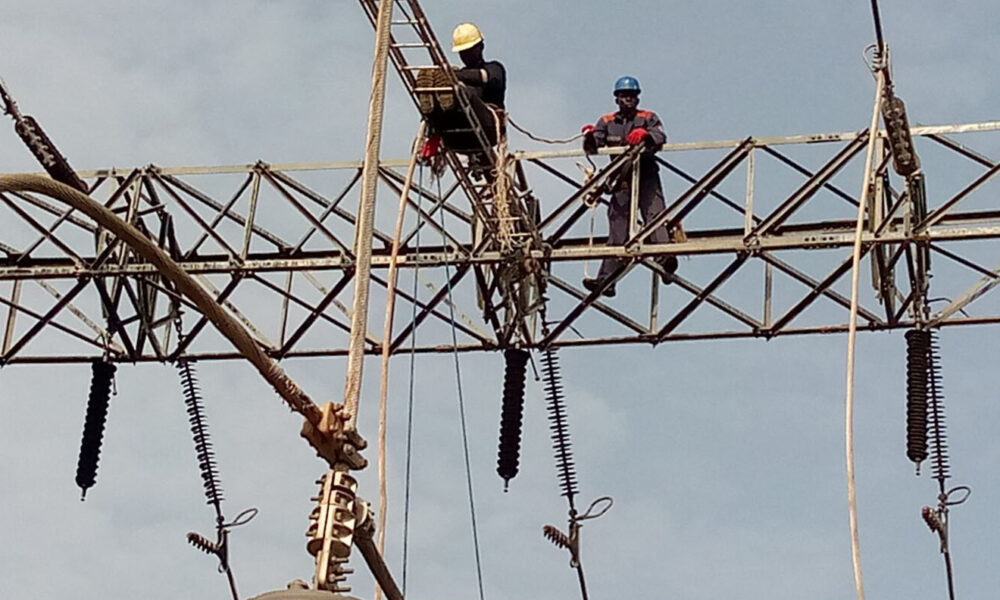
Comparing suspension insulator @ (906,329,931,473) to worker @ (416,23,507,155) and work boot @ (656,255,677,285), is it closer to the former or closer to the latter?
work boot @ (656,255,677,285)

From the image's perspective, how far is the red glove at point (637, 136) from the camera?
1498 centimetres

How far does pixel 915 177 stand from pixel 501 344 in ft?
11.7

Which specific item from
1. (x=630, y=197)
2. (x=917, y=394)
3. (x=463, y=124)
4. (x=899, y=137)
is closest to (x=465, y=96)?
(x=463, y=124)

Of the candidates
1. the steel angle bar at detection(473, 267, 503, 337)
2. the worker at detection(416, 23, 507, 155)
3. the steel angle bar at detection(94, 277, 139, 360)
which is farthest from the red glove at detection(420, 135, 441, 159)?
the steel angle bar at detection(94, 277, 139, 360)

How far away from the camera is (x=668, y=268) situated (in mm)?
14938

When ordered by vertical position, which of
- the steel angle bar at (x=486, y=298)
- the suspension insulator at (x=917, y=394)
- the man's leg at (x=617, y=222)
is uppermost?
the man's leg at (x=617, y=222)

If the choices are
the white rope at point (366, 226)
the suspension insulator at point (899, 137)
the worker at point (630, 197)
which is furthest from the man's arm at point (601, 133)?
the white rope at point (366, 226)

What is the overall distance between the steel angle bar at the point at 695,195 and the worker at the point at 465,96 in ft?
4.12

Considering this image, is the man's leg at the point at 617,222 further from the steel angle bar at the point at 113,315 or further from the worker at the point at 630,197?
the steel angle bar at the point at 113,315

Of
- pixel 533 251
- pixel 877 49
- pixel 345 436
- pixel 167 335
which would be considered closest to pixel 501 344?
pixel 533 251

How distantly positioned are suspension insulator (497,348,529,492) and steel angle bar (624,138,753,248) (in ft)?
5.16

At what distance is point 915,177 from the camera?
13.7 m

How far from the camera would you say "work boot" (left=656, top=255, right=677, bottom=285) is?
1489cm

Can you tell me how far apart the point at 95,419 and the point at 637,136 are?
4994mm
